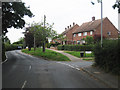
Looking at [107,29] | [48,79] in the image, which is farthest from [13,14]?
[107,29]

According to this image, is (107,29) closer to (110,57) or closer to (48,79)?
(110,57)

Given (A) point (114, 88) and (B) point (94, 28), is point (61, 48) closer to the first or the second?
(B) point (94, 28)

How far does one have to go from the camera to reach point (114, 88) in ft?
24.7

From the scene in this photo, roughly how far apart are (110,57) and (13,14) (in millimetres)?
16992

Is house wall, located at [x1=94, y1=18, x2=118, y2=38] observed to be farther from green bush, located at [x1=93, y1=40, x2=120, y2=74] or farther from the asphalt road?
the asphalt road

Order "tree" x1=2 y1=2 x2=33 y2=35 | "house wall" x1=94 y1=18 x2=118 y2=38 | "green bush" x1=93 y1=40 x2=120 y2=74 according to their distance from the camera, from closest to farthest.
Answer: "green bush" x1=93 y1=40 x2=120 y2=74 < "tree" x1=2 y1=2 x2=33 y2=35 < "house wall" x1=94 y1=18 x2=118 y2=38

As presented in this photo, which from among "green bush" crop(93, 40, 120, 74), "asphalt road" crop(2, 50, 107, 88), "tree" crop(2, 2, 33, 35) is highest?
"tree" crop(2, 2, 33, 35)

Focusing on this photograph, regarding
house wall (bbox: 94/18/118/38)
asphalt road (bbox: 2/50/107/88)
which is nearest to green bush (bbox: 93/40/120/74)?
asphalt road (bbox: 2/50/107/88)

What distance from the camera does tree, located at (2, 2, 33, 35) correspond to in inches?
890

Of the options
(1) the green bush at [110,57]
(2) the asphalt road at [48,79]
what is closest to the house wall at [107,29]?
(1) the green bush at [110,57]

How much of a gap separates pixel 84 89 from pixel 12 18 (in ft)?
62.1

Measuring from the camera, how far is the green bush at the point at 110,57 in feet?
32.8

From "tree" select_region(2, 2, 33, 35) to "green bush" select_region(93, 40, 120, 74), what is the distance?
1379cm

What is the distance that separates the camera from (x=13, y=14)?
77.6ft
